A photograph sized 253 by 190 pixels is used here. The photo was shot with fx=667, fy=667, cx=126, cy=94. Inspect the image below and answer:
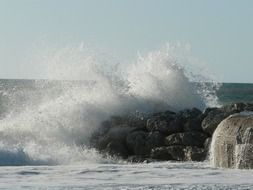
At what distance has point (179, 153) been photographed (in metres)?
A: 13.8

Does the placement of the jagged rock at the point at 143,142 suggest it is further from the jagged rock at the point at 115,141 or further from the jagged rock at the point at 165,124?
the jagged rock at the point at 165,124

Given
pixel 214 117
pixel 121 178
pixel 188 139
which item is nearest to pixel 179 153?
pixel 188 139

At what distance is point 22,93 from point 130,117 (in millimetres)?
10703

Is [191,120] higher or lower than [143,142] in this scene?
higher

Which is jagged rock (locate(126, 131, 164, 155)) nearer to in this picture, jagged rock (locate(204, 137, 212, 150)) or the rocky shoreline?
the rocky shoreline

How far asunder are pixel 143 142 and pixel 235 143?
5.37m

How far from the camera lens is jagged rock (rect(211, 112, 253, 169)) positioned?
925 centimetres

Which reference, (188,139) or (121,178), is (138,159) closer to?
(188,139)

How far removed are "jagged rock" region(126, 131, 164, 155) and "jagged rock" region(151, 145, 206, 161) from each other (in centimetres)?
45

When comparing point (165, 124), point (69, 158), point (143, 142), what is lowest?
point (69, 158)

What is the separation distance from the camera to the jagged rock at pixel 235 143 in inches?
364

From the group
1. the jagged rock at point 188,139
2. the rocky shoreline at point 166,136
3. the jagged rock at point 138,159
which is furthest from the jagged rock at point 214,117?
the jagged rock at point 138,159

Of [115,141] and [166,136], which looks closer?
[166,136]

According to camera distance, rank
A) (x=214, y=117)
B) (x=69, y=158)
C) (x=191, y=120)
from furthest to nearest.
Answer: (x=191, y=120)
(x=69, y=158)
(x=214, y=117)
